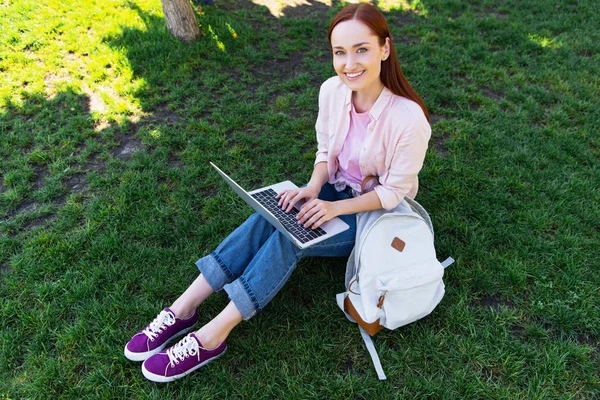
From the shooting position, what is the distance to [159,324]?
2449 millimetres

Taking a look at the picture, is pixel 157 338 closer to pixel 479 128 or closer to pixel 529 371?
pixel 529 371

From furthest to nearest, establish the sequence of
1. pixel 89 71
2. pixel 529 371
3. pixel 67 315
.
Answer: pixel 89 71
pixel 67 315
pixel 529 371

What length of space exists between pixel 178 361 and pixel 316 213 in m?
1.12

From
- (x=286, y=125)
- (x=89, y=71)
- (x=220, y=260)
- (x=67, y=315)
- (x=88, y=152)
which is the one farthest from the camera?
(x=89, y=71)

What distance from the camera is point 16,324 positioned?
260 centimetres

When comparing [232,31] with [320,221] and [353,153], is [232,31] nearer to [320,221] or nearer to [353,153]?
[353,153]

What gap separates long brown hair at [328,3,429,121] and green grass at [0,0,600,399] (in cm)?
128

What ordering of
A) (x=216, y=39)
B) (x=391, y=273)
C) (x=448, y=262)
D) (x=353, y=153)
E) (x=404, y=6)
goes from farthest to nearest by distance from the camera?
(x=404, y=6), (x=216, y=39), (x=448, y=262), (x=353, y=153), (x=391, y=273)

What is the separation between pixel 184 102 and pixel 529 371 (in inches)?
156

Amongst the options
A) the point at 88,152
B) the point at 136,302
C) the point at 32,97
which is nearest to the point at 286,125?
the point at 88,152

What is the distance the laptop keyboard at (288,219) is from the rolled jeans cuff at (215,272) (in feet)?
1.45

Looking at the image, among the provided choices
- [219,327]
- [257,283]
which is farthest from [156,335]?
[257,283]

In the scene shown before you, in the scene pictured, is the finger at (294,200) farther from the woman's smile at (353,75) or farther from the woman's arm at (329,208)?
the woman's smile at (353,75)

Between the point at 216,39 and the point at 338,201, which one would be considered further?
the point at 216,39
